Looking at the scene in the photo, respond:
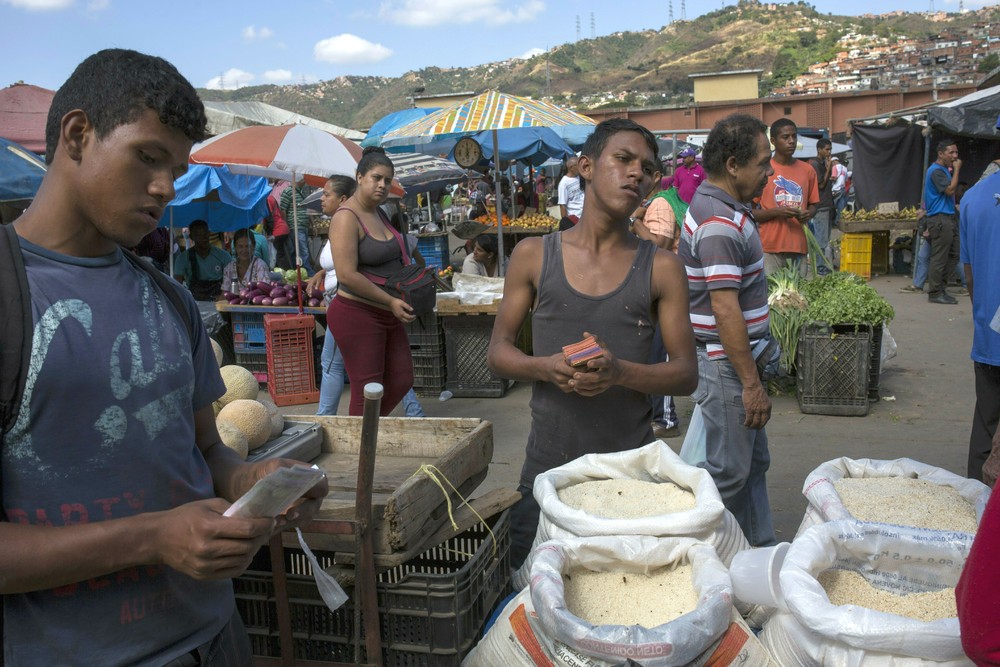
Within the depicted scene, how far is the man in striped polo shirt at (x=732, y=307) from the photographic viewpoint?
132 inches

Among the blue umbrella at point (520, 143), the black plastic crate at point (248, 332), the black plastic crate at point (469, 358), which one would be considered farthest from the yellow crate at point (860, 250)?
the black plastic crate at point (248, 332)

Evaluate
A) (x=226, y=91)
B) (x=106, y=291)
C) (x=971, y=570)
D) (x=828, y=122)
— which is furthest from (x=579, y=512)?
(x=226, y=91)

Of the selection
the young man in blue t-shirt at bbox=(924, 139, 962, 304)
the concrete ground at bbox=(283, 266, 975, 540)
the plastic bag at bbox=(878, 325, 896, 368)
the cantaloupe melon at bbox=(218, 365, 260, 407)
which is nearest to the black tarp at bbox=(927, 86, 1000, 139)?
the young man in blue t-shirt at bbox=(924, 139, 962, 304)

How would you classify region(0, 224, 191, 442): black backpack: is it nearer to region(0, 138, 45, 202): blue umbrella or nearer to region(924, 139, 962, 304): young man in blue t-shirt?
region(0, 138, 45, 202): blue umbrella

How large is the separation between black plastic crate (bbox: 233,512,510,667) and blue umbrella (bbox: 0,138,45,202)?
478 cm

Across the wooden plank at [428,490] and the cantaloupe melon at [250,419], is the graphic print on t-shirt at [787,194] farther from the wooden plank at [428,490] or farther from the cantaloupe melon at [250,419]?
the cantaloupe melon at [250,419]

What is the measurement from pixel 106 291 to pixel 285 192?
1496cm

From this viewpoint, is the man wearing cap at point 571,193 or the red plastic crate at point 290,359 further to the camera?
the man wearing cap at point 571,193

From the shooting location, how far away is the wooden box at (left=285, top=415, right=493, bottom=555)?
2305 millimetres

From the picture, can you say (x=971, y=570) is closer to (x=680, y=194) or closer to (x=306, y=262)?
(x=680, y=194)

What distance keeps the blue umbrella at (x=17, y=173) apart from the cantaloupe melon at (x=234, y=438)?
13.7 ft

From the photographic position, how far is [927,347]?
28.9ft

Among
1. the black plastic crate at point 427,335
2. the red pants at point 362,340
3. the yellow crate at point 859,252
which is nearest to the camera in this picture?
the red pants at point 362,340

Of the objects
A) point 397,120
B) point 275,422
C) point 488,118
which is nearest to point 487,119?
point 488,118
